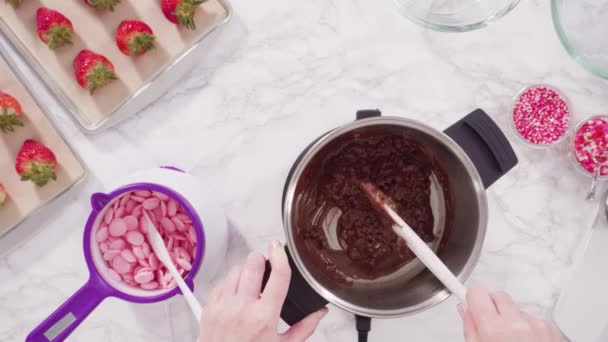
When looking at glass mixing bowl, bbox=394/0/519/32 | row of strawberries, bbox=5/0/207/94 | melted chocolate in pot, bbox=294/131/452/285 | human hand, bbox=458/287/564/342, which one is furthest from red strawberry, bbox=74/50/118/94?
human hand, bbox=458/287/564/342

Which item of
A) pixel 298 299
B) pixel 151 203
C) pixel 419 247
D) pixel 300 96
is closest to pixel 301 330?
pixel 298 299

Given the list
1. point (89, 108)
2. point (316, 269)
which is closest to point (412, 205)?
point (316, 269)

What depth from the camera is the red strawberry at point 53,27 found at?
2.62 feet

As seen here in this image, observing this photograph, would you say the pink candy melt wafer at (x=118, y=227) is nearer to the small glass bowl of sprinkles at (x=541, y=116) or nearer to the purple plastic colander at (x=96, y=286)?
the purple plastic colander at (x=96, y=286)

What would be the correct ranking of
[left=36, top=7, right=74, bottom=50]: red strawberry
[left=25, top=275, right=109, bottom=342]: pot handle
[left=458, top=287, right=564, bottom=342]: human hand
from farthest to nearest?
[left=36, top=7, right=74, bottom=50]: red strawberry → [left=25, top=275, right=109, bottom=342]: pot handle → [left=458, top=287, right=564, bottom=342]: human hand

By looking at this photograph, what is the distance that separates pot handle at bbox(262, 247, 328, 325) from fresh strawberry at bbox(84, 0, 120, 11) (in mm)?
471

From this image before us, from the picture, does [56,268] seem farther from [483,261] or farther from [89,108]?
[483,261]

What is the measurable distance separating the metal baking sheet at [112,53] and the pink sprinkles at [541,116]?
49 centimetres

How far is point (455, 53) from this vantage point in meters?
0.86

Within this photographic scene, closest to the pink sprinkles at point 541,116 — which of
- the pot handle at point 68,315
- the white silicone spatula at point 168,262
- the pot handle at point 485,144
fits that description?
the pot handle at point 485,144

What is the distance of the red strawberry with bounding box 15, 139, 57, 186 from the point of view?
0.80 metres

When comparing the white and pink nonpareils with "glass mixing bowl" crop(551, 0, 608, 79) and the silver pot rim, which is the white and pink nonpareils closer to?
the silver pot rim

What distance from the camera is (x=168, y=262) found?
0.71 m

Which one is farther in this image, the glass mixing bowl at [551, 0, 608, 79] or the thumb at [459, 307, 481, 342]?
the glass mixing bowl at [551, 0, 608, 79]
